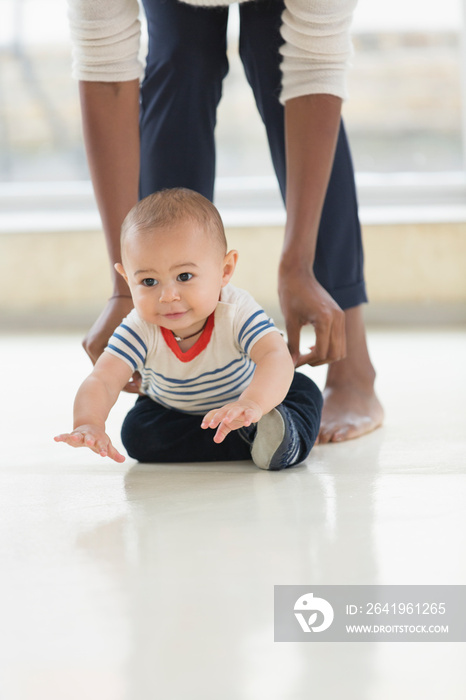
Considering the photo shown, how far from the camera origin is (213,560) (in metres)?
0.85

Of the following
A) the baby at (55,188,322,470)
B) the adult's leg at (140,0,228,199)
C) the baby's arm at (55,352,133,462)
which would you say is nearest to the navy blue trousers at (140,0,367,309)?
the adult's leg at (140,0,228,199)

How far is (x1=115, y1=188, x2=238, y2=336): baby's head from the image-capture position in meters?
1.13

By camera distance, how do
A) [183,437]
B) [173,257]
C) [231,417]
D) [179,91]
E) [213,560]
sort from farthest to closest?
1. [179,91]
2. [183,437]
3. [173,257]
4. [231,417]
5. [213,560]

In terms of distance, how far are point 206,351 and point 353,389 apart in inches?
14.5

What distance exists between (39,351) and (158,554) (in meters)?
1.55

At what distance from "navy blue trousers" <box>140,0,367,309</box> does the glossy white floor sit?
1.04 ft

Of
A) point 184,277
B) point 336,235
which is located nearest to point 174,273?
point 184,277

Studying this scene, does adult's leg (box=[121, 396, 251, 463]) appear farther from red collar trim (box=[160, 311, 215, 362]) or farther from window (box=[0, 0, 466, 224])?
window (box=[0, 0, 466, 224])

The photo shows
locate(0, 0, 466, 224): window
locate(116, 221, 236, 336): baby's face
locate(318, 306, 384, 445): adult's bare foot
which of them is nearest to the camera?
locate(116, 221, 236, 336): baby's face

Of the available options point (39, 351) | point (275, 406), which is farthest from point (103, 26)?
point (39, 351)

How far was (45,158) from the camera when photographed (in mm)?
3123

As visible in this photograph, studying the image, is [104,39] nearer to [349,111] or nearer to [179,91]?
[179,91]

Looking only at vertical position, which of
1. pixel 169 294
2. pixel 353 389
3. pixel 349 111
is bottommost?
pixel 353 389

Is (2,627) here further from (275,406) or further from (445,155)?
(445,155)
